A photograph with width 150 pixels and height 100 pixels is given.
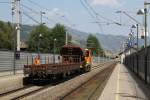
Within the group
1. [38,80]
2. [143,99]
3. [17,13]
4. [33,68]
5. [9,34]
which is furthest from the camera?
[9,34]

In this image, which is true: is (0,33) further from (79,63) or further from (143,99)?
(143,99)

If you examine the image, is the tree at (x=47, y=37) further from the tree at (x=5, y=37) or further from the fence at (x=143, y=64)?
the fence at (x=143, y=64)

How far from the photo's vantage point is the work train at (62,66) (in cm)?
3203

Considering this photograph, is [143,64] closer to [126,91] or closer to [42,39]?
[126,91]

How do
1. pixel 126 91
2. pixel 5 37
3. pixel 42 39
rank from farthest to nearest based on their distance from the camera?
pixel 42 39 < pixel 5 37 < pixel 126 91

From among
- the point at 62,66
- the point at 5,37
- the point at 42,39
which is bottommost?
the point at 62,66

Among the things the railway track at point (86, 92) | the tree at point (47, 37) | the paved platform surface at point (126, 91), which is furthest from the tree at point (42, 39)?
the paved platform surface at point (126, 91)

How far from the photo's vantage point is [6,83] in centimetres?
2920

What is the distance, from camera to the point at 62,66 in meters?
36.8

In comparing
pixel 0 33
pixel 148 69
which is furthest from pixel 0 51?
pixel 0 33

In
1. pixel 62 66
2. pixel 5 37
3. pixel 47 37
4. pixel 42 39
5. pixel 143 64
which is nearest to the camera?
pixel 62 66

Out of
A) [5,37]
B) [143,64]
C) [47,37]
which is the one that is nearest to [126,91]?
[143,64]

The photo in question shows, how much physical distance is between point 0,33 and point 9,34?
10.6 metres

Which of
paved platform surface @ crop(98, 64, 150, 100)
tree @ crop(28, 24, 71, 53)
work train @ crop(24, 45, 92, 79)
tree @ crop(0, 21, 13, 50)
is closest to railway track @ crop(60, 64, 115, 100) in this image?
paved platform surface @ crop(98, 64, 150, 100)
